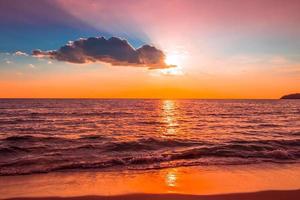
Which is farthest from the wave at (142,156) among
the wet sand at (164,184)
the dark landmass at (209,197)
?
the dark landmass at (209,197)

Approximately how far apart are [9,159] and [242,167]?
36.6 ft

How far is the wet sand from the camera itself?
8711 millimetres

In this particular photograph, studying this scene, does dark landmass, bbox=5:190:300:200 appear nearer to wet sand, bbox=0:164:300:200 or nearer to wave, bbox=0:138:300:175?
wet sand, bbox=0:164:300:200

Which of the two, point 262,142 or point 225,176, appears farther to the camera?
point 262,142

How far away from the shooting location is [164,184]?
10.1 meters

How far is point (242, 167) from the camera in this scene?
13.0 meters

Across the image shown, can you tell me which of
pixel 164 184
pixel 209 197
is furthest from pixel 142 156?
pixel 209 197

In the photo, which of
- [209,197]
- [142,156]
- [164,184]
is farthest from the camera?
[142,156]

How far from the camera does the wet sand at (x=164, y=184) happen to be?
871 centimetres

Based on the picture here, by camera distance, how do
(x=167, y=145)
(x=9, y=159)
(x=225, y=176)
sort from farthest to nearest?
(x=167, y=145)
(x=9, y=159)
(x=225, y=176)

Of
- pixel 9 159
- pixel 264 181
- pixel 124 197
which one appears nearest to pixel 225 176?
pixel 264 181

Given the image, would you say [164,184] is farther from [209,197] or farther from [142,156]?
[142,156]

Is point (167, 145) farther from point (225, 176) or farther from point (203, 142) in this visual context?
point (225, 176)

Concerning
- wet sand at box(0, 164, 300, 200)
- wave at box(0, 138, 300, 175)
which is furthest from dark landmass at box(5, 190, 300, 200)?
wave at box(0, 138, 300, 175)
